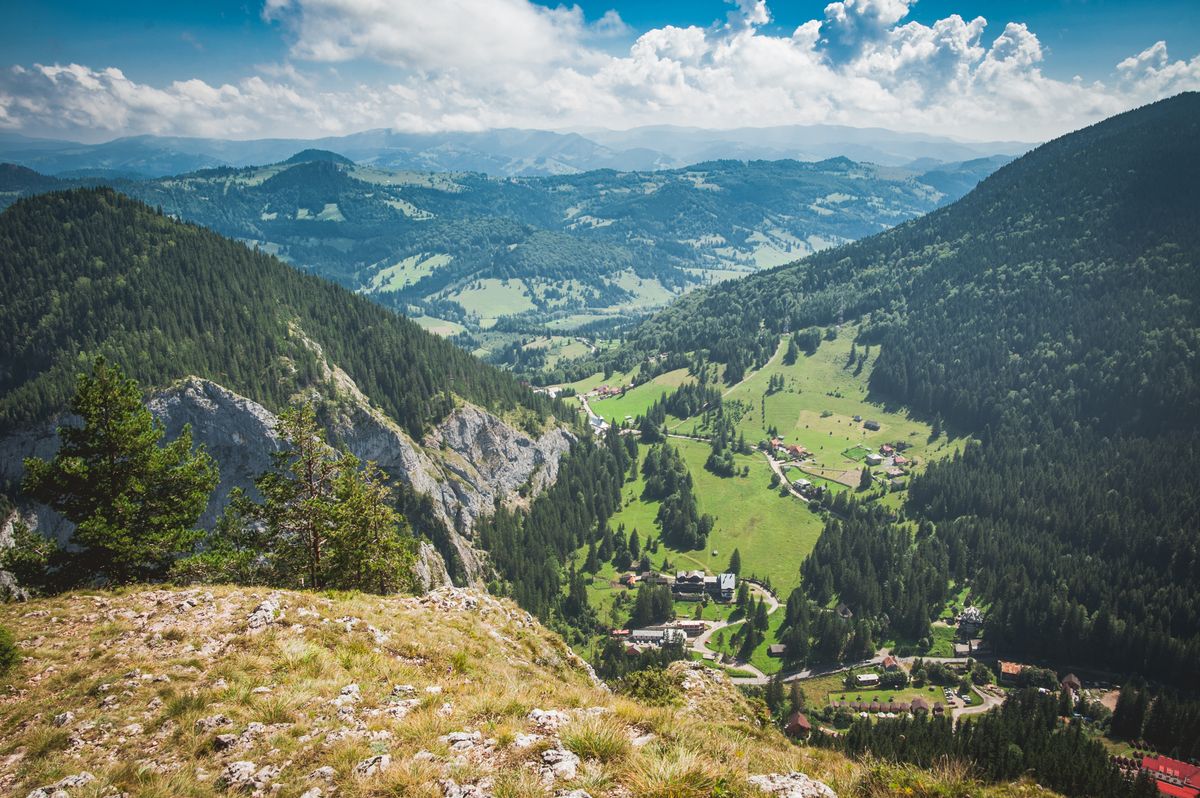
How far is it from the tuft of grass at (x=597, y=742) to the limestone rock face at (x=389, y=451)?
226 ft

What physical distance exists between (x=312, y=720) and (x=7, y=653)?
11.6 meters

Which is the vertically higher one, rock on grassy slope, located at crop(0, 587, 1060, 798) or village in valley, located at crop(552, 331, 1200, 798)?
rock on grassy slope, located at crop(0, 587, 1060, 798)

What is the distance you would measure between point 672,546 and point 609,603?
3280 centimetres

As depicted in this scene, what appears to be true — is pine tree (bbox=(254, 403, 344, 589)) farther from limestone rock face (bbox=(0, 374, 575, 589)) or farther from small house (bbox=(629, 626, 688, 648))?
small house (bbox=(629, 626, 688, 648))

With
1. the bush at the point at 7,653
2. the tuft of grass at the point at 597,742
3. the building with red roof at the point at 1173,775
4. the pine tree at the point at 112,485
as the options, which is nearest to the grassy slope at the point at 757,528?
the building with red roof at the point at 1173,775

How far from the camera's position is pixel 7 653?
63.4 ft

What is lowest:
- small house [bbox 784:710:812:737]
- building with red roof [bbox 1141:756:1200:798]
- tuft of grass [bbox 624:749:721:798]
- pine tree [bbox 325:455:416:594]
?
small house [bbox 784:710:812:737]

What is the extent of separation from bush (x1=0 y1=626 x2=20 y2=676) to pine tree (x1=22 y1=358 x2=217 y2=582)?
1391cm

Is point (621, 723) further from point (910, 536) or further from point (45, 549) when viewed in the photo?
point (910, 536)

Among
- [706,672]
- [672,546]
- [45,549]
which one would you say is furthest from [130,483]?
[672,546]

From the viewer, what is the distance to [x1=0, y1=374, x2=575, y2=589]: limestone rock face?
101812 millimetres

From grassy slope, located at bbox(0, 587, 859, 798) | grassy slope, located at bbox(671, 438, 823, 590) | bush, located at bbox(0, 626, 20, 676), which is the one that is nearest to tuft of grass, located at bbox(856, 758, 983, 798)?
grassy slope, located at bbox(0, 587, 859, 798)

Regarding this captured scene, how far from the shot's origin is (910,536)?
15888 centimetres

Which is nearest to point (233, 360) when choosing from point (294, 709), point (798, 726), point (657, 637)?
point (657, 637)
